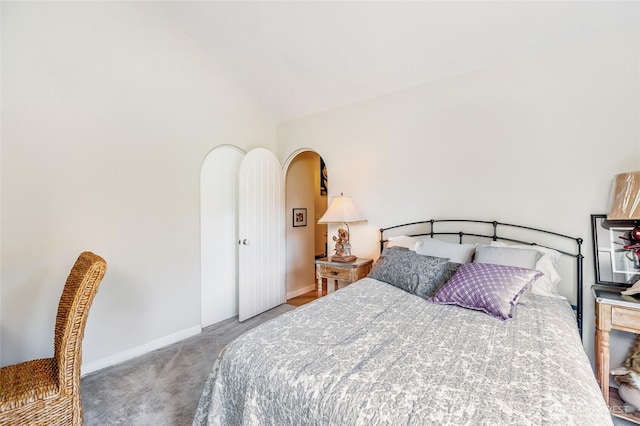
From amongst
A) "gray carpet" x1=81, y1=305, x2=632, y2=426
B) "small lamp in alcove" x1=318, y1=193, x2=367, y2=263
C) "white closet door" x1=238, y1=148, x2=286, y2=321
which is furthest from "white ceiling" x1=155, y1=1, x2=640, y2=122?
"gray carpet" x1=81, y1=305, x2=632, y2=426

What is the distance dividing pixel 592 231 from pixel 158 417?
10.8 ft

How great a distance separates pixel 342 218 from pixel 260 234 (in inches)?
44.4

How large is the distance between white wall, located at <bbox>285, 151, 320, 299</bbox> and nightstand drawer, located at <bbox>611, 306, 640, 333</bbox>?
3436 millimetres

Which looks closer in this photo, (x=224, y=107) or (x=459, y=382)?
(x=459, y=382)

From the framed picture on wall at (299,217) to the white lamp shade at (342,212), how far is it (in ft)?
3.98

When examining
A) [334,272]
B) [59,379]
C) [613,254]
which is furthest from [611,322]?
[59,379]

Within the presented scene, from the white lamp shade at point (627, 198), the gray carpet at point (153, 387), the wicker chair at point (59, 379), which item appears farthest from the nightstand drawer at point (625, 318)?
the wicker chair at point (59, 379)

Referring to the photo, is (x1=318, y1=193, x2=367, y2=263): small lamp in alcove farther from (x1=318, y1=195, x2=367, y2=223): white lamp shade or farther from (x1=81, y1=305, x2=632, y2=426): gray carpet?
(x1=81, y1=305, x2=632, y2=426): gray carpet

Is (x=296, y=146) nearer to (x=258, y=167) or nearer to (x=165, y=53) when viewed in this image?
(x=258, y=167)

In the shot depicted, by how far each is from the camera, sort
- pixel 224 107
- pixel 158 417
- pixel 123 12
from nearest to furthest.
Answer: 1. pixel 158 417
2. pixel 123 12
3. pixel 224 107

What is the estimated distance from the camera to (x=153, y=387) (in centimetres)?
218

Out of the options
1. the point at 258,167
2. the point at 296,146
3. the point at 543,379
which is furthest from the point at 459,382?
the point at 296,146

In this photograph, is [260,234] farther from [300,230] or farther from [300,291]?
[300,291]

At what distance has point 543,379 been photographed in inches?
42.4
